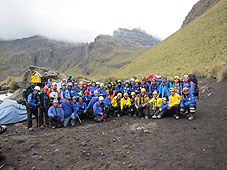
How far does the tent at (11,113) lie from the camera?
365 inches

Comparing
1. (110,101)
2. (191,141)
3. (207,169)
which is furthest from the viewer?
(110,101)

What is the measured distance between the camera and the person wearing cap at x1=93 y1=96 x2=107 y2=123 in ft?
28.3

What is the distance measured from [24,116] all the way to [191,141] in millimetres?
9455

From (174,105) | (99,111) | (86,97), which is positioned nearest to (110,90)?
(86,97)

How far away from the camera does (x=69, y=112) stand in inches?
333

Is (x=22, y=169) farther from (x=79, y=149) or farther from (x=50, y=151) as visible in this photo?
(x=79, y=149)

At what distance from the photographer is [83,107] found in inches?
355

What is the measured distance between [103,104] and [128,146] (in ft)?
13.0

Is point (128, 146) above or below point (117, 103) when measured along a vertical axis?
below

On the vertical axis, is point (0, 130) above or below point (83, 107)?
below

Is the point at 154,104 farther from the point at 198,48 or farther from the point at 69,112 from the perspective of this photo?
the point at 198,48

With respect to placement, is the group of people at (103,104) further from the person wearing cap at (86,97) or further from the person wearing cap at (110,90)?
the person wearing cap at (110,90)

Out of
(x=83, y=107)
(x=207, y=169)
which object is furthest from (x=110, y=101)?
(x=207, y=169)

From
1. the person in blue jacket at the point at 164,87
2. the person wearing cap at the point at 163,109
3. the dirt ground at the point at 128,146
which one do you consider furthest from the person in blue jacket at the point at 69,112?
the person in blue jacket at the point at 164,87
